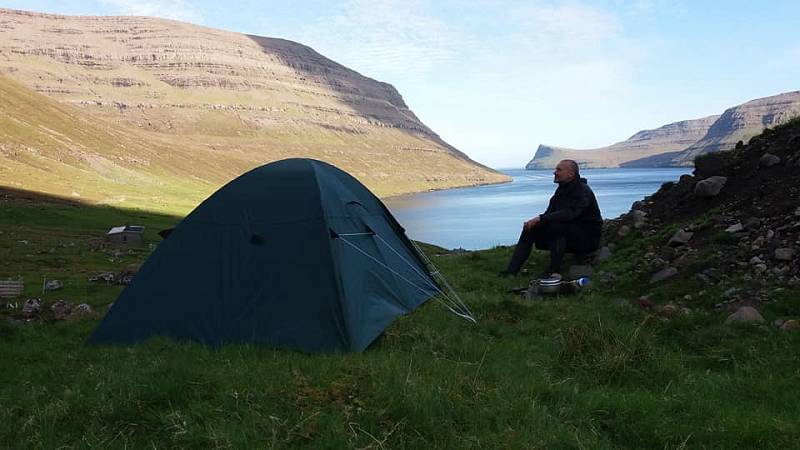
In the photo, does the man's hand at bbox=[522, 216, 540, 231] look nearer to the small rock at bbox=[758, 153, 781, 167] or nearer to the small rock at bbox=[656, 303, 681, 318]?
the small rock at bbox=[656, 303, 681, 318]

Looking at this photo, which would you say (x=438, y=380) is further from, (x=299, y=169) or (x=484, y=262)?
(x=484, y=262)

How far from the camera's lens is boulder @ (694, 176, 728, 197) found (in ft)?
39.8

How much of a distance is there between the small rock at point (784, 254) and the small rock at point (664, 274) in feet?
5.13

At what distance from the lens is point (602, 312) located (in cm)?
852

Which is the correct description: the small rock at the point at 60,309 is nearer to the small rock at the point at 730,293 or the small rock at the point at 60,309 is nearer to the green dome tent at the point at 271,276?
the green dome tent at the point at 271,276

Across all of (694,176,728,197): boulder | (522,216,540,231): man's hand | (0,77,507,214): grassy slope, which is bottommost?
(522,216,540,231): man's hand

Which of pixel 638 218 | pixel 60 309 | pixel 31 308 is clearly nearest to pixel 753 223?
pixel 638 218

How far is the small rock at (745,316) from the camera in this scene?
7137 mm

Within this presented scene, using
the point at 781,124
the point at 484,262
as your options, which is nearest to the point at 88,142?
the point at 484,262

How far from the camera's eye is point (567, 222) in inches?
474

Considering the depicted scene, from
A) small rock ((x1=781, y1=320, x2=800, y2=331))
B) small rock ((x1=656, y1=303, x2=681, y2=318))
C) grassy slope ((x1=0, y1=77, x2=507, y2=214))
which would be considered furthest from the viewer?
grassy slope ((x1=0, y1=77, x2=507, y2=214))

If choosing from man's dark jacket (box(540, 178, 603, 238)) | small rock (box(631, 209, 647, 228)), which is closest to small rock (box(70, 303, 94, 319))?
man's dark jacket (box(540, 178, 603, 238))

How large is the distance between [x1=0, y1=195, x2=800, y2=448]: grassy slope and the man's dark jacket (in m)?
3.42

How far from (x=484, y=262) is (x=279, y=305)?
27.8 ft
